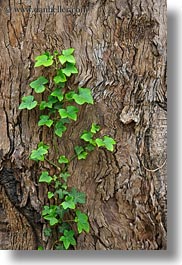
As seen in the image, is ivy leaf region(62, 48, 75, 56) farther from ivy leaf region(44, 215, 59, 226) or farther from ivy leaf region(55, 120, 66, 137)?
ivy leaf region(44, 215, 59, 226)

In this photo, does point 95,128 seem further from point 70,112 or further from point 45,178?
point 45,178

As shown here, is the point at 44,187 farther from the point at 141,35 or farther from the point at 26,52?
the point at 141,35

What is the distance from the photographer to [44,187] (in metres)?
1.55

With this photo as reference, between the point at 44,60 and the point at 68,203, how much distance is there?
475 mm

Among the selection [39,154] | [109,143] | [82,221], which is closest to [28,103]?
[39,154]

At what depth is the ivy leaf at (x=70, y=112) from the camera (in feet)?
4.90

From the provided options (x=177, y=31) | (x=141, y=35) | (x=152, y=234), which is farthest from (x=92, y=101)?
(x=152, y=234)

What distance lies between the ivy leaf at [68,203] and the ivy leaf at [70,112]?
26cm

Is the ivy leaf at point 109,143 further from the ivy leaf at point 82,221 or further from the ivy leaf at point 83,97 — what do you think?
the ivy leaf at point 82,221

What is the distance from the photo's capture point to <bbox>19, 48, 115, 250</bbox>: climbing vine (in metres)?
1.50

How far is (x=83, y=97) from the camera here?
150cm

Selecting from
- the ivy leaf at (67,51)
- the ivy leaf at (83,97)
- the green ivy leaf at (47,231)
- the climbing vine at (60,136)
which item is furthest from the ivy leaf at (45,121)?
the green ivy leaf at (47,231)

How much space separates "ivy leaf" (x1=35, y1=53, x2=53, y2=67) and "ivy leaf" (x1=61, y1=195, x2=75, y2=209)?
1.45 ft

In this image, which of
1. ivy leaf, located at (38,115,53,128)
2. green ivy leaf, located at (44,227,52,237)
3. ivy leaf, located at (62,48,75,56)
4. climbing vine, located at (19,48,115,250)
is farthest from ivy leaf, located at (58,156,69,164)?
ivy leaf, located at (62,48,75,56)
